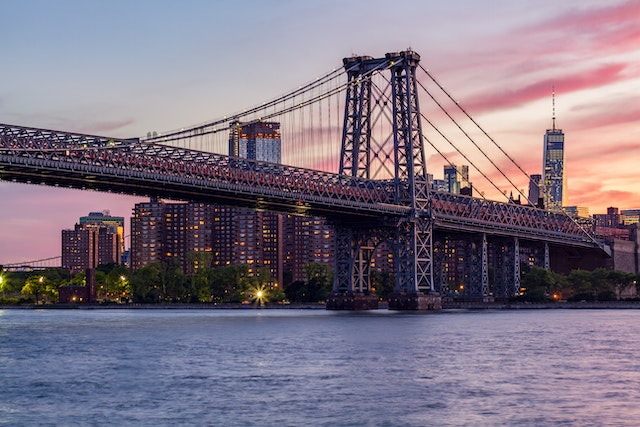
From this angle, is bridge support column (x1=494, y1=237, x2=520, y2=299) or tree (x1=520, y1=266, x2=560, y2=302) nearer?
tree (x1=520, y1=266, x2=560, y2=302)

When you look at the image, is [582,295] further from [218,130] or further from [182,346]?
[182,346]

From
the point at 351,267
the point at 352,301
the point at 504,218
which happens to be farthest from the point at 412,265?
the point at 504,218

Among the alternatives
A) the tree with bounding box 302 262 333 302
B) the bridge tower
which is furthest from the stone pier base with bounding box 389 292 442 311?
the tree with bounding box 302 262 333 302

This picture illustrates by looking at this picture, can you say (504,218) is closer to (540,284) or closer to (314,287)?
(540,284)

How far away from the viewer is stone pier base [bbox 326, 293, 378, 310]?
129500mm

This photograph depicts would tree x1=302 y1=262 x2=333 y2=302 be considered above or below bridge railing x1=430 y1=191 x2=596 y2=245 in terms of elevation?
below

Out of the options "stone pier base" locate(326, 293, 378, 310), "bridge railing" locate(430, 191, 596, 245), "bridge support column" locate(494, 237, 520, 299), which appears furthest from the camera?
"bridge support column" locate(494, 237, 520, 299)

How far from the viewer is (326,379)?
4916 cm

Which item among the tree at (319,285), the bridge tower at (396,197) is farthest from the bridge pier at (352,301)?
the tree at (319,285)

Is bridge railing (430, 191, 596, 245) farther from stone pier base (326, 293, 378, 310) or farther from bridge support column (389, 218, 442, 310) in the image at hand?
stone pier base (326, 293, 378, 310)

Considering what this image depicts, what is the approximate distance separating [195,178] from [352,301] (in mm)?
34282

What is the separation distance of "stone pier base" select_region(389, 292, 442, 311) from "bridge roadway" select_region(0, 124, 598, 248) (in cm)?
887

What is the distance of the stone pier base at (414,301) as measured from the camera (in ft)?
411

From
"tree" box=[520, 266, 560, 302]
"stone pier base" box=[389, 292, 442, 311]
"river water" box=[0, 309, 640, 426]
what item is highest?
"tree" box=[520, 266, 560, 302]
